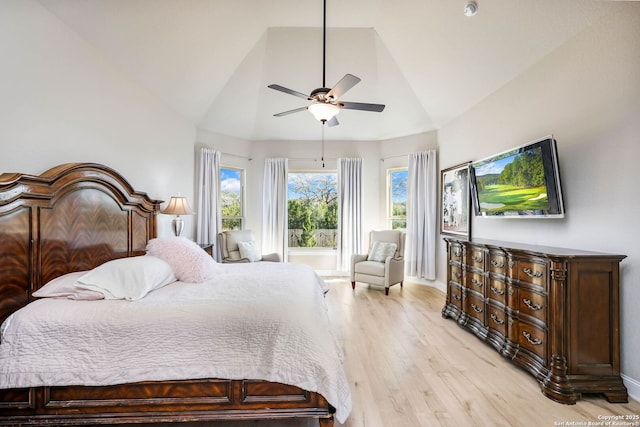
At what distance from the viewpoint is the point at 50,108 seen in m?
2.22

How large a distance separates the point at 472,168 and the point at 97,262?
4000 millimetres

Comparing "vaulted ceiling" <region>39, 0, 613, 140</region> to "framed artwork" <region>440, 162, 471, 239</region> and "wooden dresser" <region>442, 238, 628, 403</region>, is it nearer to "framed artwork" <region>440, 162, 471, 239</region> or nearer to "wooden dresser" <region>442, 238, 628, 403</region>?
"framed artwork" <region>440, 162, 471, 239</region>

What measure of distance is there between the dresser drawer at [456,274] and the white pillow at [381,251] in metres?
1.40

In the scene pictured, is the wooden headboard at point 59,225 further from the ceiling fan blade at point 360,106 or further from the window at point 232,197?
the window at point 232,197

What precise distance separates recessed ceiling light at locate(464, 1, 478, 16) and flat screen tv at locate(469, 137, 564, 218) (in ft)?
4.60

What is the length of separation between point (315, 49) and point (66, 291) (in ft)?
13.0

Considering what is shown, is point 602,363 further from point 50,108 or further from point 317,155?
point 317,155

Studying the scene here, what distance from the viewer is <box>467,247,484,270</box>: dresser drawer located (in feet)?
9.98

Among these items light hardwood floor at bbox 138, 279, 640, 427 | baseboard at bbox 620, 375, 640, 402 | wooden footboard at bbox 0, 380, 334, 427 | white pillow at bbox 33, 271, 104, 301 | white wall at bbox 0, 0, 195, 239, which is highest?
white wall at bbox 0, 0, 195, 239

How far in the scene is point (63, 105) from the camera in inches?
91.7

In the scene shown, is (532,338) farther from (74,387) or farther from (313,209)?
(313,209)

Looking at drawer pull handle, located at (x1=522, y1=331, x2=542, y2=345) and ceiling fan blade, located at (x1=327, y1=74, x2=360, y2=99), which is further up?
ceiling fan blade, located at (x1=327, y1=74, x2=360, y2=99)

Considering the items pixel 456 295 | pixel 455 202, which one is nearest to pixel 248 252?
pixel 456 295

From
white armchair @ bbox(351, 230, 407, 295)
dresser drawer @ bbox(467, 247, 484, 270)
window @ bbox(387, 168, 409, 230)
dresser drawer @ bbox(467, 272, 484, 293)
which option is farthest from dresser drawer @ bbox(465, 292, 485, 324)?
window @ bbox(387, 168, 409, 230)
